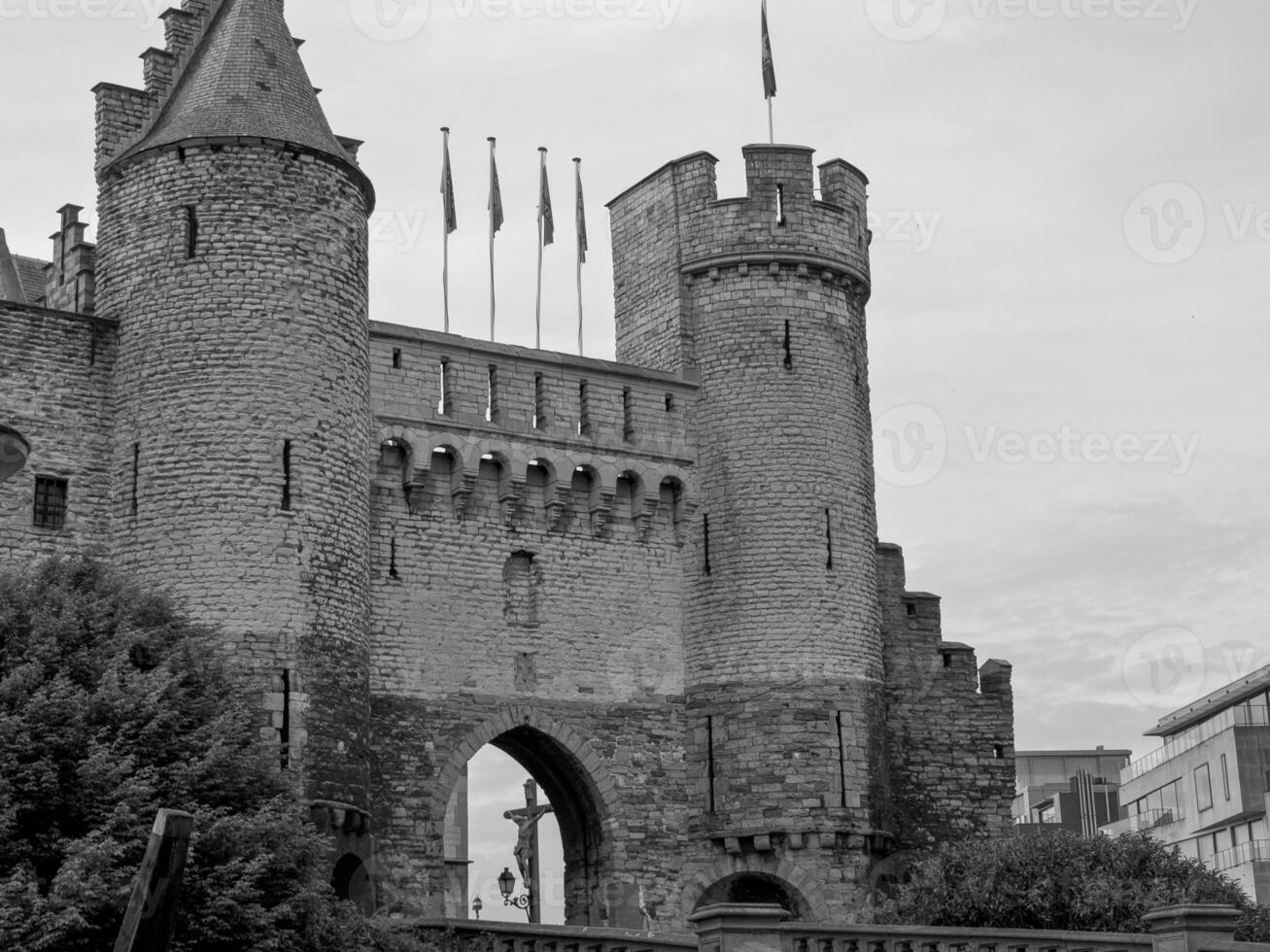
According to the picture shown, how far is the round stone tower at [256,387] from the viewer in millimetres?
27578

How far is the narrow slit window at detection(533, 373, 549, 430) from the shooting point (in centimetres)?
3353

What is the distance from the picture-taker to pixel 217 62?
100 feet

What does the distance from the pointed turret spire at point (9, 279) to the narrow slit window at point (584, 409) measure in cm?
1092

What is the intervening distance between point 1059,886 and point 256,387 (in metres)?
13.2

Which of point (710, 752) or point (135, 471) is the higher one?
point (135, 471)

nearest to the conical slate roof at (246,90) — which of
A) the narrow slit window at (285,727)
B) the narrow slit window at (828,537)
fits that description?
the narrow slit window at (285,727)

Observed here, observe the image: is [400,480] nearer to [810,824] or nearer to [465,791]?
[810,824]

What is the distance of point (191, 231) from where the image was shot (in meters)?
29.1

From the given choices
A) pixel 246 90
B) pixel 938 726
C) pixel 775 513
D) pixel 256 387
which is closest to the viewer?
pixel 256 387

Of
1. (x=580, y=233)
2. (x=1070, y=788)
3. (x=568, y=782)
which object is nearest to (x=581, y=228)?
(x=580, y=233)

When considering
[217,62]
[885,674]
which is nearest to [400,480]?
[217,62]

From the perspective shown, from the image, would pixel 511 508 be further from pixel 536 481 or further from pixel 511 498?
pixel 536 481

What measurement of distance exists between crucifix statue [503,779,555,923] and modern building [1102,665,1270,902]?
106 feet

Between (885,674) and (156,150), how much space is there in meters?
15.2
